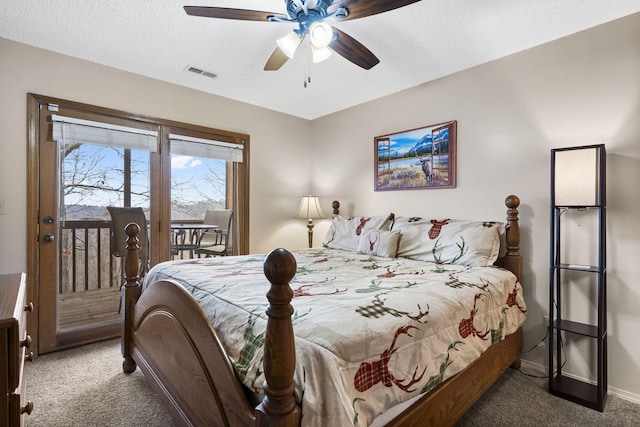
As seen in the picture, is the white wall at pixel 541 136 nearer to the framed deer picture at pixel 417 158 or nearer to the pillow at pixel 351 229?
the framed deer picture at pixel 417 158

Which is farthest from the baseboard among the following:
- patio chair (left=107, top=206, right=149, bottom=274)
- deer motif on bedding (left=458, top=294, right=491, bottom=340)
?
patio chair (left=107, top=206, right=149, bottom=274)

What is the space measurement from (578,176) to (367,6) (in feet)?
5.10

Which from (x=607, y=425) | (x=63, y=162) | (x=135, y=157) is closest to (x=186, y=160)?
(x=135, y=157)

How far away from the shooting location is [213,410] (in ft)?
4.09

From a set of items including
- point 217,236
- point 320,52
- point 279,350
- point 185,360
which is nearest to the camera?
point 279,350

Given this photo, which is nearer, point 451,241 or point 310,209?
point 451,241

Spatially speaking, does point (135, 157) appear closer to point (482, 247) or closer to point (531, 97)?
point (482, 247)

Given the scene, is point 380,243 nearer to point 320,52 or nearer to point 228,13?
point 320,52

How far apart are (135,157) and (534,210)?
3.39 meters

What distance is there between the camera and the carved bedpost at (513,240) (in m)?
2.30

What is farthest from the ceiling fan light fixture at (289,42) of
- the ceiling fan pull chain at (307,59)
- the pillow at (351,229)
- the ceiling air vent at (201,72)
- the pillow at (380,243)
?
the pillow at (351,229)

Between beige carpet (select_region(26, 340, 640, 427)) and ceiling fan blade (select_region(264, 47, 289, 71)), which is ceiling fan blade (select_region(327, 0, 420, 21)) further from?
beige carpet (select_region(26, 340, 640, 427))

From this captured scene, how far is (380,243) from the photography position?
2.75 meters

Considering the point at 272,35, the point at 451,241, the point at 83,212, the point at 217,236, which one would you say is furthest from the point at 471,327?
the point at 83,212
